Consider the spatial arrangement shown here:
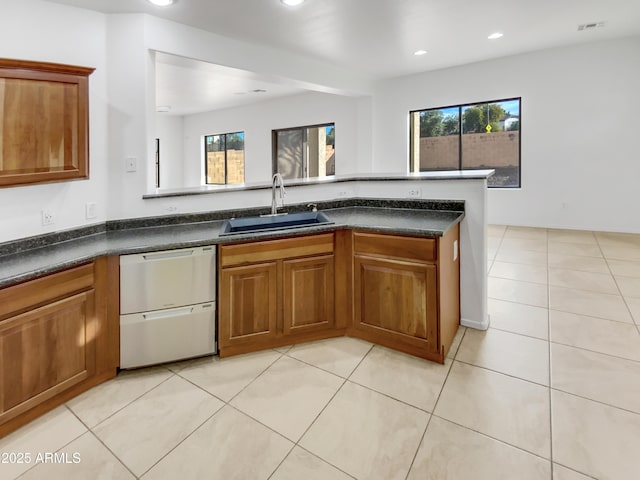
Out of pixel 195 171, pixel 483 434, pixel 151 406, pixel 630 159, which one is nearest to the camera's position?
pixel 483 434

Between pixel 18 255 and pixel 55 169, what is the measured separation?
51 centimetres

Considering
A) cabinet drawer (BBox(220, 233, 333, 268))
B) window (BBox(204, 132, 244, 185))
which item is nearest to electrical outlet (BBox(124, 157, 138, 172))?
cabinet drawer (BBox(220, 233, 333, 268))

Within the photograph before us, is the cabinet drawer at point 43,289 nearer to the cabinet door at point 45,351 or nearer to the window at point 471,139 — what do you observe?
the cabinet door at point 45,351

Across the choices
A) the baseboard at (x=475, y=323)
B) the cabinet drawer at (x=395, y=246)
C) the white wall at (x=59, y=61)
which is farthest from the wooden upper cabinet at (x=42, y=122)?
the baseboard at (x=475, y=323)

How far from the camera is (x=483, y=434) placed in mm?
1621

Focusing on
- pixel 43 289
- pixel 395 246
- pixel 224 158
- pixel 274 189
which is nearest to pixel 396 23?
pixel 274 189

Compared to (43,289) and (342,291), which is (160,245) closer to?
(43,289)

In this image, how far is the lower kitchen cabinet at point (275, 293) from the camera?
2.21m

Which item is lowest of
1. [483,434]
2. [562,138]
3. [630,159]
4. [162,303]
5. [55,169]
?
[483,434]

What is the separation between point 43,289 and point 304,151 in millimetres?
7423

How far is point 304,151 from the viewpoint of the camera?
8633 mm

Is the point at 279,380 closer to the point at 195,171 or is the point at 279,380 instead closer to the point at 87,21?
the point at 87,21

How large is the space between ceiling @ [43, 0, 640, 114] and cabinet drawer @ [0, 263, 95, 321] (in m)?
1.92

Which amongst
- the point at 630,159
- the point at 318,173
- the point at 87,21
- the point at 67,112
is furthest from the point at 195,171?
the point at 630,159
